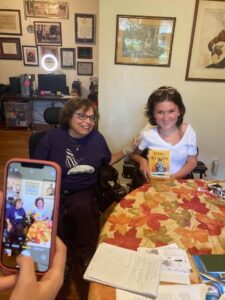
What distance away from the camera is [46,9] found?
13.9 feet

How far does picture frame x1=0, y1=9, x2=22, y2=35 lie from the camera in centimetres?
431

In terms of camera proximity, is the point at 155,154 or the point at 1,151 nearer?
the point at 155,154

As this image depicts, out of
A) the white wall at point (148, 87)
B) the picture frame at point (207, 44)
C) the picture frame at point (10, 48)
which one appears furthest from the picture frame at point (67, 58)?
the picture frame at point (207, 44)

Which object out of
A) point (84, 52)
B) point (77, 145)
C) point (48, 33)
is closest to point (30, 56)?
point (48, 33)

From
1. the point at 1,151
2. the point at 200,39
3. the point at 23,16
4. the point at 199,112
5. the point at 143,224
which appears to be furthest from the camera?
the point at 23,16

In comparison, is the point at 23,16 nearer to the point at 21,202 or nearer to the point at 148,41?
the point at 148,41

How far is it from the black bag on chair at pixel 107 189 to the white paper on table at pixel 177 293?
0.88 m

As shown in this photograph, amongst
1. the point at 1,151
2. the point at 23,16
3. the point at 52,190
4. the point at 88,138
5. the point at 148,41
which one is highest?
the point at 23,16

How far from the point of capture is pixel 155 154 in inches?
60.9

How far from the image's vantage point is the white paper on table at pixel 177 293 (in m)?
0.67

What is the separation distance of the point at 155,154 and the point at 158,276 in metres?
0.90

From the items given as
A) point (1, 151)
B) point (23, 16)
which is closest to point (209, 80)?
point (1, 151)

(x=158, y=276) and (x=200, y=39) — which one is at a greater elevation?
(x=200, y=39)

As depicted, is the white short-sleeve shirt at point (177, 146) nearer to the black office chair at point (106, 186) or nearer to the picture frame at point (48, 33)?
the black office chair at point (106, 186)
